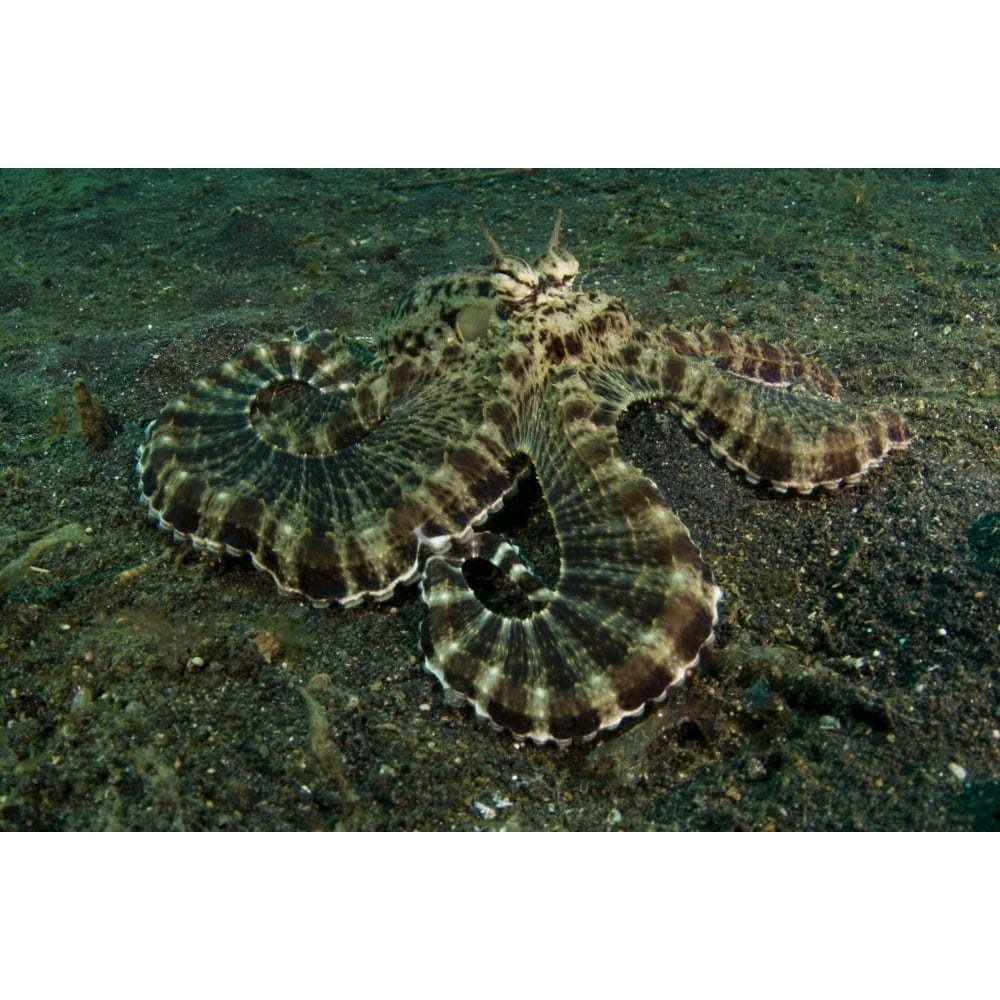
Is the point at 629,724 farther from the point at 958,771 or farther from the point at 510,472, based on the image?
the point at 510,472

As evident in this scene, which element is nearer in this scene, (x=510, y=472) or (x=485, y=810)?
(x=485, y=810)

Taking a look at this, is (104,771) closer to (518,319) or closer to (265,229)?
(518,319)

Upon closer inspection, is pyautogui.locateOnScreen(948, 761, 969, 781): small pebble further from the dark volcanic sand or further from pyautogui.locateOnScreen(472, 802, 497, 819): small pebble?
pyautogui.locateOnScreen(472, 802, 497, 819): small pebble

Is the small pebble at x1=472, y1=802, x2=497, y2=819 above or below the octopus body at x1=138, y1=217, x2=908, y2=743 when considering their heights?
below

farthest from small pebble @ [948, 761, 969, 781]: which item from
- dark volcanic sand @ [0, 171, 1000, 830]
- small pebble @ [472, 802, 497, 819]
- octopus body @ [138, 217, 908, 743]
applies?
small pebble @ [472, 802, 497, 819]

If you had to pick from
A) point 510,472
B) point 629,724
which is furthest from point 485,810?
point 510,472

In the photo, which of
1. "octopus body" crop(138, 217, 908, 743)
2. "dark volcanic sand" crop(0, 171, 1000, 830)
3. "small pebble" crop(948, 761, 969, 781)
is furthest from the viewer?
"octopus body" crop(138, 217, 908, 743)

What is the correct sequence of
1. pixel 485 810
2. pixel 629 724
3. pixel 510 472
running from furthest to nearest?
pixel 510 472
pixel 629 724
pixel 485 810

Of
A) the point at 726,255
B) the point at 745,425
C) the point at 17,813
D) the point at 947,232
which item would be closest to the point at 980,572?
the point at 745,425
